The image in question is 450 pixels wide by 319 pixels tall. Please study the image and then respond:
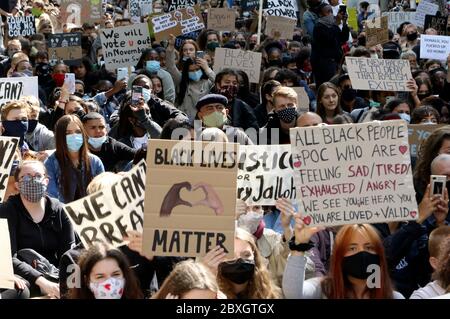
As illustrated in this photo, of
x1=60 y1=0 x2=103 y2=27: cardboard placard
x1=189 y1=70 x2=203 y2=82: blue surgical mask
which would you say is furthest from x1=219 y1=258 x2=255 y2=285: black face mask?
x1=60 y1=0 x2=103 y2=27: cardboard placard

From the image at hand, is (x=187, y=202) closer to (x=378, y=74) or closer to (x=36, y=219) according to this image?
(x=36, y=219)

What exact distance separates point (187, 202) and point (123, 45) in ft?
29.7

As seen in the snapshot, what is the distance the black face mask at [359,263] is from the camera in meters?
5.91

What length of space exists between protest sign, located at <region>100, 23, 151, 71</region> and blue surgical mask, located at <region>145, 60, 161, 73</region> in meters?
1.23

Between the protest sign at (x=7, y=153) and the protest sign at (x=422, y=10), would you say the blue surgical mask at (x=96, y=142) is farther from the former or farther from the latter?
the protest sign at (x=422, y=10)

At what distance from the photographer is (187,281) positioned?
5520mm

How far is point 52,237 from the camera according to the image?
7742mm

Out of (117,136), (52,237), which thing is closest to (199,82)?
(117,136)

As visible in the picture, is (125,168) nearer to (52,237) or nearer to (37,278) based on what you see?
(52,237)

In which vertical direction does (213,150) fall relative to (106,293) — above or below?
above

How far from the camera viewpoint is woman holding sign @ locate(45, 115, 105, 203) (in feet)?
29.1

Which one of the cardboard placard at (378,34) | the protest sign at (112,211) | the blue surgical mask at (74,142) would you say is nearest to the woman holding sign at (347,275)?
the protest sign at (112,211)

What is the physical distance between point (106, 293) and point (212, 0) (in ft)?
58.4
